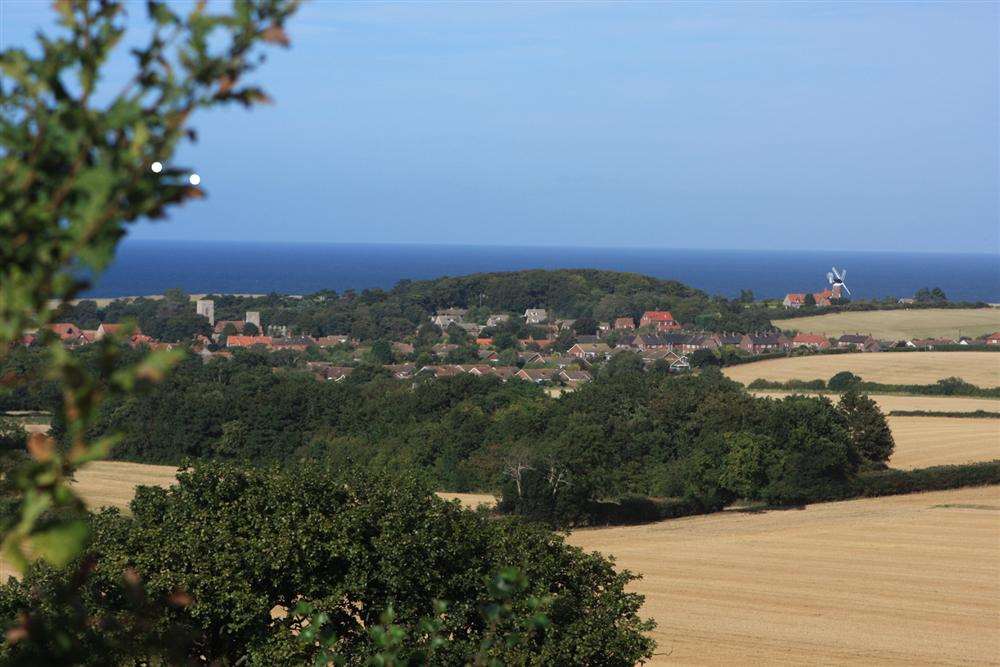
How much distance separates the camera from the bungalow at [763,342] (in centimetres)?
9125

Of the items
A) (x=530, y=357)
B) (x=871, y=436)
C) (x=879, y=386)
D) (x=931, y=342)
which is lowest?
(x=530, y=357)

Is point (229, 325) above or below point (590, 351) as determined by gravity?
above

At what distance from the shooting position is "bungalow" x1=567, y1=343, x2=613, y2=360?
3826 inches

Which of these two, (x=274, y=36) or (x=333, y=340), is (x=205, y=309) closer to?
(x=333, y=340)

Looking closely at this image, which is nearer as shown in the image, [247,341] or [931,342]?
[931,342]

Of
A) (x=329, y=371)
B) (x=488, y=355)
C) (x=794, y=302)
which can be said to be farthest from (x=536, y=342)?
(x=794, y=302)

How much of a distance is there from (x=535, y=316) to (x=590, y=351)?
31.9m

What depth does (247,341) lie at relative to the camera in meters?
103

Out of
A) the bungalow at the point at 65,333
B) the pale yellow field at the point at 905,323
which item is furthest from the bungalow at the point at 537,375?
the pale yellow field at the point at 905,323

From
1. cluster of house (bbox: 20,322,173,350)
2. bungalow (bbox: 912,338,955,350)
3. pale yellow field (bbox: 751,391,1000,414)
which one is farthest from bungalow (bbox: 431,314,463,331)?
pale yellow field (bbox: 751,391,1000,414)

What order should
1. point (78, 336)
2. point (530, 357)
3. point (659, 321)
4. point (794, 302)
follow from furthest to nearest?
point (794, 302) → point (659, 321) → point (530, 357) → point (78, 336)

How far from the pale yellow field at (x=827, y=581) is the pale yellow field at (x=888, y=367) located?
98.7 feet

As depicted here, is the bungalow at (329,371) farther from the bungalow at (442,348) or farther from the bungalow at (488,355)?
the bungalow at (488,355)

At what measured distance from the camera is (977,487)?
40.9m
